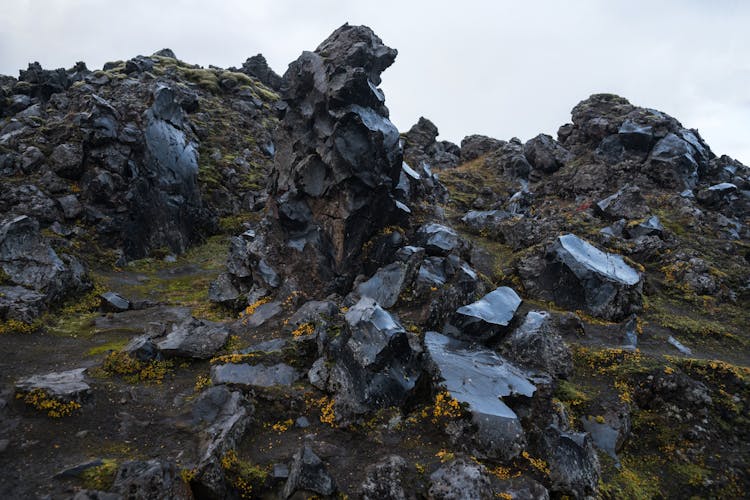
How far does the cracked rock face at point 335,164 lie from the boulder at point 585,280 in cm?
1117

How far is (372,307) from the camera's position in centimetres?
1950

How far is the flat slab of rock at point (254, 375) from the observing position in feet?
61.2

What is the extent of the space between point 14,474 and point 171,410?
5.15 m

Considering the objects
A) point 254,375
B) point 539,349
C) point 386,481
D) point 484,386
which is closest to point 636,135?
point 539,349

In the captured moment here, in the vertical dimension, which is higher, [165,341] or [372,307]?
[372,307]

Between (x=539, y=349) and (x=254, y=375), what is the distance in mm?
13623

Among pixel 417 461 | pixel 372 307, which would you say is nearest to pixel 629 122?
pixel 372 307

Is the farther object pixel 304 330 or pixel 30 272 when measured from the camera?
pixel 30 272

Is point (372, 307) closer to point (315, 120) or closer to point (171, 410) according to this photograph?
point (171, 410)

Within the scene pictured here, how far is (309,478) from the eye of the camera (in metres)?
13.7

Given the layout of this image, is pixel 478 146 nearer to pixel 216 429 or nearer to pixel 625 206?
pixel 625 206

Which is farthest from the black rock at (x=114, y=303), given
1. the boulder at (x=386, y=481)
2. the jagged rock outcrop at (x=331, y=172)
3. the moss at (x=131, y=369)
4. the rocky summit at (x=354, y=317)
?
the boulder at (x=386, y=481)

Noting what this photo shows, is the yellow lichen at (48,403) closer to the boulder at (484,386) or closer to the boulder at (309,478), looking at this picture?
the boulder at (309,478)

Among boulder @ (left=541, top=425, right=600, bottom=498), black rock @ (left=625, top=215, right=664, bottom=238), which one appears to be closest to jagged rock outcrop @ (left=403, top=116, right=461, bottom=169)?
black rock @ (left=625, top=215, right=664, bottom=238)
